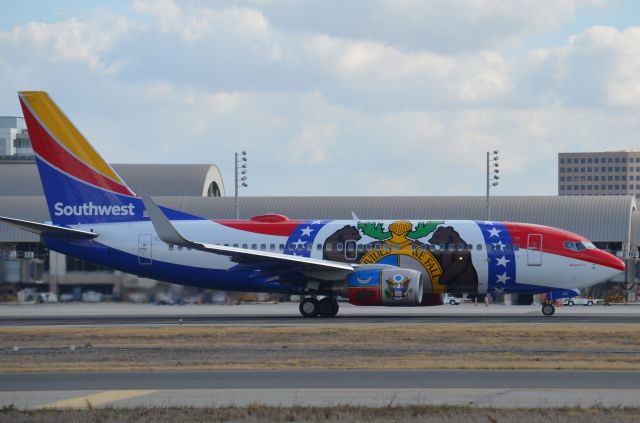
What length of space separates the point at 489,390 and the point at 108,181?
100 feet

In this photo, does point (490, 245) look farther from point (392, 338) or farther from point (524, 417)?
point (524, 417)

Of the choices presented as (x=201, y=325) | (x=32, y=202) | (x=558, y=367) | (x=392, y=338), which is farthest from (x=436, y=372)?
(x=32, y=202)

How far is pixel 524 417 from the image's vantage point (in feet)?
60.2

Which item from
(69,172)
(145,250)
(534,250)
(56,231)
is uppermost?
(69,172)

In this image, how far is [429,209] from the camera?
86562mm

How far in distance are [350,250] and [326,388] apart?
24348 mm

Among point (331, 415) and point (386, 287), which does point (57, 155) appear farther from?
point (331, 415)

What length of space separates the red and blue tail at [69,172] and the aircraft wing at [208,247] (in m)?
4.86

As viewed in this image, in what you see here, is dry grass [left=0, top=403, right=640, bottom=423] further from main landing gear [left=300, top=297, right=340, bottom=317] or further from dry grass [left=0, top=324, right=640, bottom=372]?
main landing gear [left=300, top=297, right=340, bottom=317]

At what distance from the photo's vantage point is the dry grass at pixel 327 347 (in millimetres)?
27578

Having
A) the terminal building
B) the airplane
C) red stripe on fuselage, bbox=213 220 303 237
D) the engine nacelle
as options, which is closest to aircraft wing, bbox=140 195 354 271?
the airplane

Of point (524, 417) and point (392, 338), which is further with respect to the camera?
point (392, 338)

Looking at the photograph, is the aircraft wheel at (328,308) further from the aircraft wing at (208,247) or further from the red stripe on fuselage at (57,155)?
the red stripe on fuselage at (57,155)

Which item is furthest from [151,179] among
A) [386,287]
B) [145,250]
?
[386,287]
